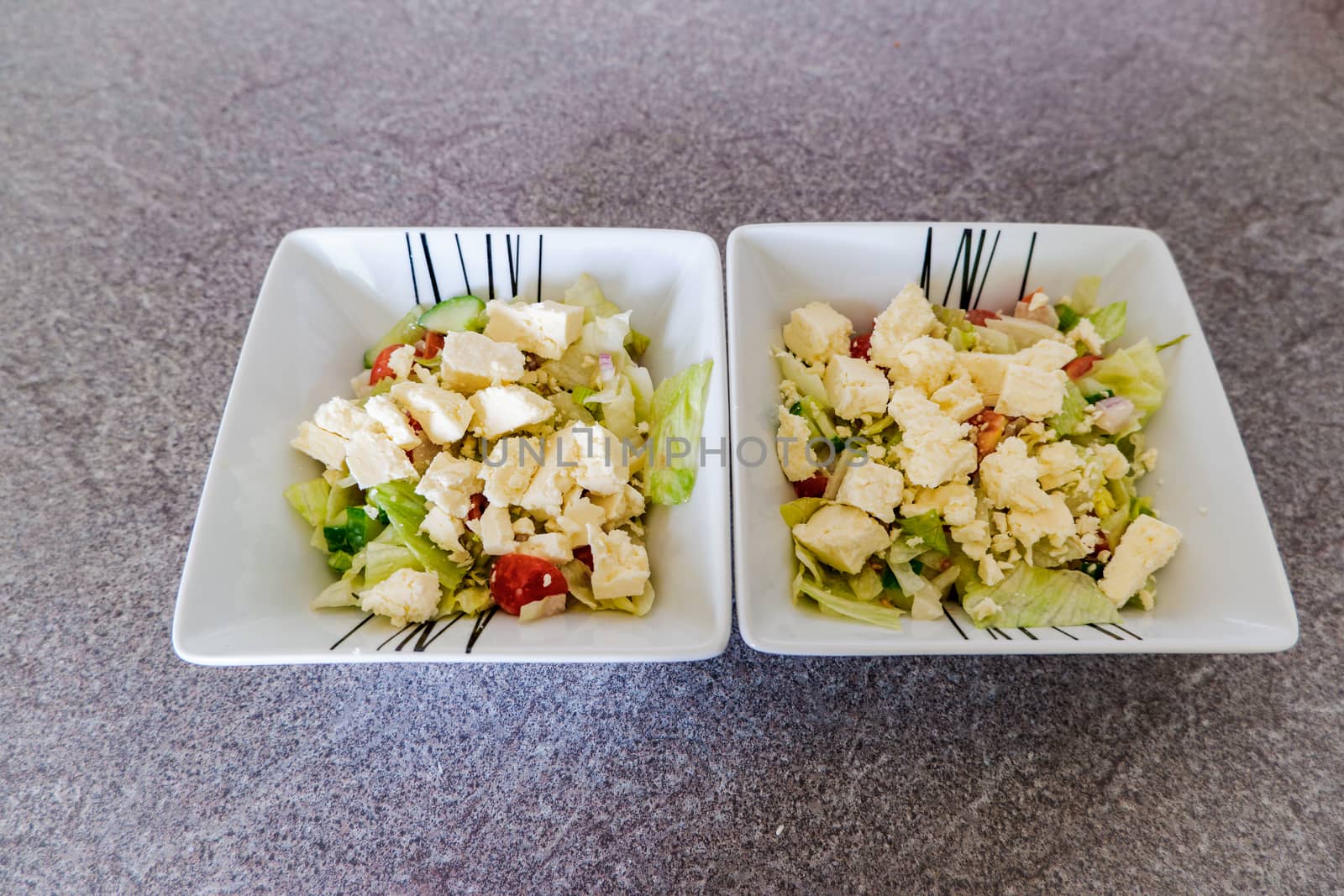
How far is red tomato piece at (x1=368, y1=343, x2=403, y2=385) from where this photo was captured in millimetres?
1023

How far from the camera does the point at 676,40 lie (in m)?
1.68

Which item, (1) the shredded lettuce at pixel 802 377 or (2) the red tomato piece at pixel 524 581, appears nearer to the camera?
(2) the red tomato piece at pixel 524 581

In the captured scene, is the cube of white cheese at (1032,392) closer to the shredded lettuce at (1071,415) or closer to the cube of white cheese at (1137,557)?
the shredded lettuce at (1071,415)

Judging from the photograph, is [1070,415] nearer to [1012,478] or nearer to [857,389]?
[1012,478]

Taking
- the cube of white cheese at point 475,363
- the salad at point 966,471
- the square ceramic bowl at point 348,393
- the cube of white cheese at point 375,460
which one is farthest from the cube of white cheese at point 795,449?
the cube of white cheese at point 375,460

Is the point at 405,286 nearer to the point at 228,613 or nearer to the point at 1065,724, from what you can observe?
the point at 228,613

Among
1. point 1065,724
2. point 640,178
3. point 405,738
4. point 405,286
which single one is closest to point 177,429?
point 405,286

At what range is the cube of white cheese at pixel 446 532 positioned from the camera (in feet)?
2.93

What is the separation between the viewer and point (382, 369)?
1027mm

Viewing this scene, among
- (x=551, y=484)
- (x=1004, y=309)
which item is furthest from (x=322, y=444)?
(x=1004, y=309)

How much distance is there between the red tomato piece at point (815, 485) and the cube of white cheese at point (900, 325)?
17 cm

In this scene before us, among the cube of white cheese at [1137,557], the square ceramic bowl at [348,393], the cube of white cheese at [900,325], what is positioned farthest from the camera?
the cube of white cheese at [900,325]

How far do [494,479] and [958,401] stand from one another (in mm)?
541

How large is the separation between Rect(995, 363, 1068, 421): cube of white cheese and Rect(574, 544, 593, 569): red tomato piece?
Result: 517mm
